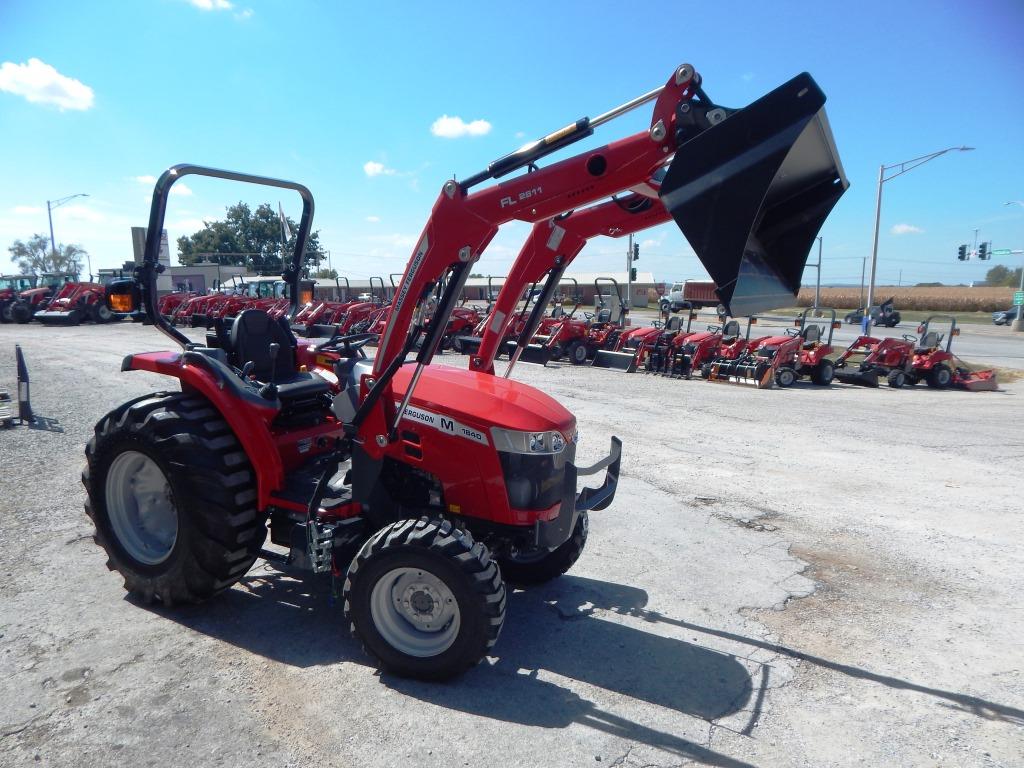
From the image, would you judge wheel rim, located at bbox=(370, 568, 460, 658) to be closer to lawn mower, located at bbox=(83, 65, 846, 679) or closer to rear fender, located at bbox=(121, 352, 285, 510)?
lawn mower, located at bbox=(83, 65, 846, 679)

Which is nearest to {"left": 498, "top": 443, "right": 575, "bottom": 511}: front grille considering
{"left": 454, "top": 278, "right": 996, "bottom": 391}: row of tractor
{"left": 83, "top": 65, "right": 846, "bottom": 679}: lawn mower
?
{"left": 83, "top": 65, "right": 846, "bottom": 679}: lawn mower

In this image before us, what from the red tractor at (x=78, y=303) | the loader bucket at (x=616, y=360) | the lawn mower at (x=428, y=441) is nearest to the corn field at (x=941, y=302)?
the loader bucket at (x=616, y=360)

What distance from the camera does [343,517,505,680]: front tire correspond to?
10.0 feet

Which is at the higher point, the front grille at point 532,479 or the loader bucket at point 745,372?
the front grille at point 532,479

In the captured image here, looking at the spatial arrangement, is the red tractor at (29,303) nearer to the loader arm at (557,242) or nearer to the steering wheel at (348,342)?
the steering wheel at (348,342)

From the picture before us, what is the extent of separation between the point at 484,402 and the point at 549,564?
131cm

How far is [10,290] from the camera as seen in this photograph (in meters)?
29.1

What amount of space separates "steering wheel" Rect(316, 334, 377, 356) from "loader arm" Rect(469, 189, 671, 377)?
2.62ft

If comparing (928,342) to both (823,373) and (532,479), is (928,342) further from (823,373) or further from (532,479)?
(532,479)

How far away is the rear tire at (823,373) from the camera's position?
14891 mm

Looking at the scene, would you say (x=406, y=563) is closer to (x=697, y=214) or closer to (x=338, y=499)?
(x=338, y=499)

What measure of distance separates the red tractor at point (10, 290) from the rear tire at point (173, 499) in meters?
29.2

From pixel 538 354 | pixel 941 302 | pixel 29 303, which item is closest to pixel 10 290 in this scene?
pixel 29 303

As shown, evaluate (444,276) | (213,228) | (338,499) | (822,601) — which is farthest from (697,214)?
(213,228)
